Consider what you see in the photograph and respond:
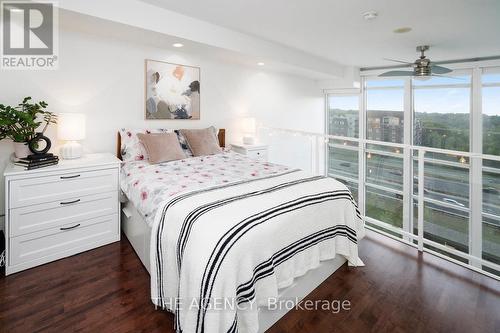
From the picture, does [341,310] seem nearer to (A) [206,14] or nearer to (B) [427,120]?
(A) [206,14]

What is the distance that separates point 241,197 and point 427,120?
4.81 meters

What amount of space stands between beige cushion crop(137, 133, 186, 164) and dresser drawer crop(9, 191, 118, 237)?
58cm

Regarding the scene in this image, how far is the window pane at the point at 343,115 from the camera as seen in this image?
6047mm

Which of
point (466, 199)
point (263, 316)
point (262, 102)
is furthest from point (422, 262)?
point (262, 102)

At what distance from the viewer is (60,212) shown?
241 cm

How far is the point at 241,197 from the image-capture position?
1851 mm

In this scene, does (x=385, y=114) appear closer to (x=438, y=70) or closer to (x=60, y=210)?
(x=438, y=70)

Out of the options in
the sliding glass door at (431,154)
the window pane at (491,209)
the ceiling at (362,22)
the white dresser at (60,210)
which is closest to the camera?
the white dresser at (60,210)

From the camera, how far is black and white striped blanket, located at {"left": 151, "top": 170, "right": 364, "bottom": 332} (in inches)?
53.2

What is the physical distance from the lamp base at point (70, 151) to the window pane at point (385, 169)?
5.33 metres

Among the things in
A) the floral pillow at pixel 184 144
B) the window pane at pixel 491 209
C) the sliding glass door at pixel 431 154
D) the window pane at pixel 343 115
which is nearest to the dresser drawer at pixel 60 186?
the floral pillow at pixel 184 144

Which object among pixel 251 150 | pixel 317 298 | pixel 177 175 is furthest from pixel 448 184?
pixel 177 175

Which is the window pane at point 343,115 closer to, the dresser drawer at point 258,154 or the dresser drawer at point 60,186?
the dresser drawer at point 258,154

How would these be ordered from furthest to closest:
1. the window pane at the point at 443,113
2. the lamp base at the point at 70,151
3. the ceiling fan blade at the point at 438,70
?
→ the window pane at the point at 443,113, the ceiling fan blade at the point at 438,70, the lamp base at the point at 70,151
